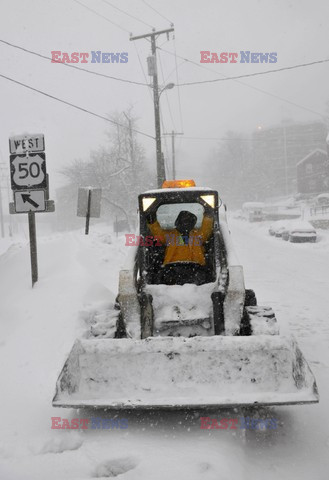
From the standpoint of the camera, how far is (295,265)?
535 inches

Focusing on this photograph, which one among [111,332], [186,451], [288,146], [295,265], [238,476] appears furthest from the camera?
[288,146]

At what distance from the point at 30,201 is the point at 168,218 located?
2848 millimetres

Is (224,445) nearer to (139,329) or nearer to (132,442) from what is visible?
(132,442)

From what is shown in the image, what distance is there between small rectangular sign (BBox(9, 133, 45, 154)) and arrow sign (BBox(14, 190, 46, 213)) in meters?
0.74

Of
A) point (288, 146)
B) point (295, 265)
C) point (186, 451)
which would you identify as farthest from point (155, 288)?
point (288, 146)

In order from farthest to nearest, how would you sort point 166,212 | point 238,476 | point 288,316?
point 288,316 < point 166,212 < point 238,476

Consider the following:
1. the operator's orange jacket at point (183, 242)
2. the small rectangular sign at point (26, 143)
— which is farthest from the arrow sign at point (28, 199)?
the operator's orange jacket at point (183, 242)

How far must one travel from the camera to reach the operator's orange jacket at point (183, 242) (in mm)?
Result: 5066

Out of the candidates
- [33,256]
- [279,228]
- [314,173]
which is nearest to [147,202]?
[33,256]

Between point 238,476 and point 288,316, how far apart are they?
Result: 180 inches

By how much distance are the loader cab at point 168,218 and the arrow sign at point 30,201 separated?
2.59 m

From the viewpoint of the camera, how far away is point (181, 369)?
139 inches

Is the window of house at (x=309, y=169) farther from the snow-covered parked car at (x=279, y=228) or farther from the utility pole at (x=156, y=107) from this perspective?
the utility pole at (x=156, y=107)

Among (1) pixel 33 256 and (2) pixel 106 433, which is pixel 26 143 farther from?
(2) pixel 106 433
